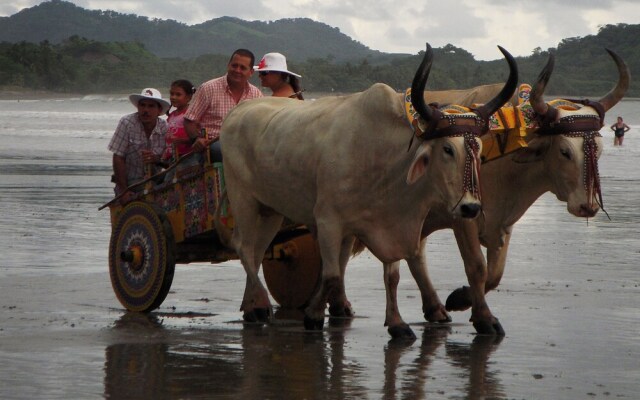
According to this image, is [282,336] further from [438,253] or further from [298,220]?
[438,253]

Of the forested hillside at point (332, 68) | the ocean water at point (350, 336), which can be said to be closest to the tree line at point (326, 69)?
the forested hillside at point (332, 68)

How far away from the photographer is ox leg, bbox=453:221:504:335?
312 inches

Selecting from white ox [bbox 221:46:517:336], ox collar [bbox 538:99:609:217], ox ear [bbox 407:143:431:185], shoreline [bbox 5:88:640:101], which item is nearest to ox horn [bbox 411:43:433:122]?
white ox [bbox 221:46:517:336]

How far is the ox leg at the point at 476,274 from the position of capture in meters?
7.92

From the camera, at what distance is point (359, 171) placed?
768 cm

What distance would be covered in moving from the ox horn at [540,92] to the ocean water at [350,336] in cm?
136

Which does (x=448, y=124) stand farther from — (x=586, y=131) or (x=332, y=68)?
(x=332, y=68)

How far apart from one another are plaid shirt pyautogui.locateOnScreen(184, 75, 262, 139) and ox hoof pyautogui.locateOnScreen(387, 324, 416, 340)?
7.54ft

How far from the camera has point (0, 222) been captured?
1464 cm

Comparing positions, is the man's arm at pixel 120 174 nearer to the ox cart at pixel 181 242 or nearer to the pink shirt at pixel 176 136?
the ox cart at pixel 181 242

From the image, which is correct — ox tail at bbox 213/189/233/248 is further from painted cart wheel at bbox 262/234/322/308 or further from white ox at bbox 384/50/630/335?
white ox at bbox 384/50/630/335

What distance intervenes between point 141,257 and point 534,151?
9.15 feet

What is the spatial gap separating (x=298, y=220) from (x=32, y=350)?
1900 mm

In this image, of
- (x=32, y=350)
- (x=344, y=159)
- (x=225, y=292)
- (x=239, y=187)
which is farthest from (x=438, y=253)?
(x=32, y=350)
